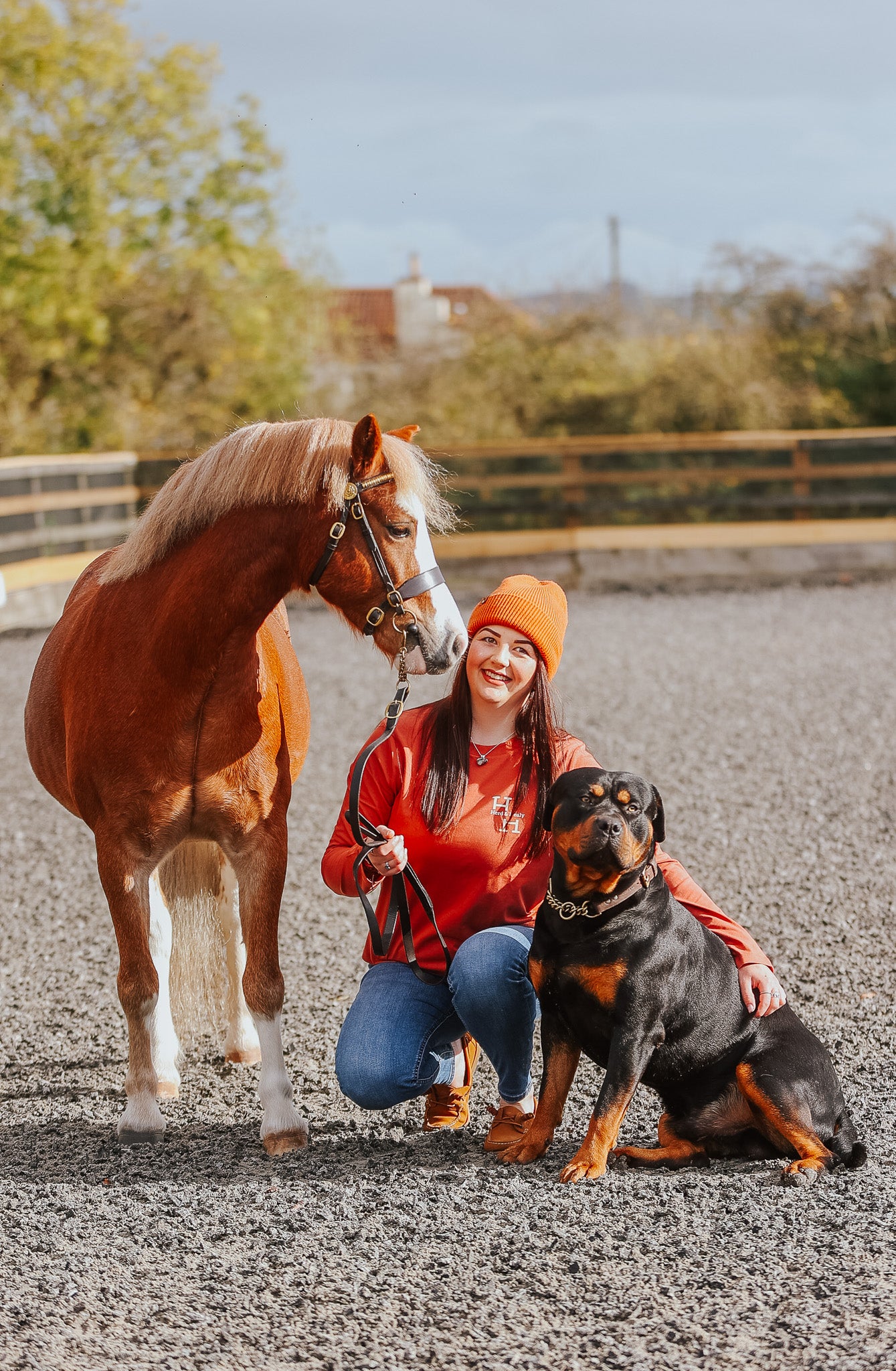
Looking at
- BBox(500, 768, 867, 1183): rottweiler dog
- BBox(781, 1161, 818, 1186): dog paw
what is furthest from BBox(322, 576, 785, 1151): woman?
BBox(781, 1161, 818, 1186): dog paw

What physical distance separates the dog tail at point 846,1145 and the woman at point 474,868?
1.06 feet

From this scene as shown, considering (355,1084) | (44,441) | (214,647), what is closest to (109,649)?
(214,647)

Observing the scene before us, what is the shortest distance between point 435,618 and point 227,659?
531mm

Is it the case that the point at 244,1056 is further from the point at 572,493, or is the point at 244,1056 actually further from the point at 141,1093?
the point at 572,493

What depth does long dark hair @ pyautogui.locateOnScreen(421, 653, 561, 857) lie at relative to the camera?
339 centimetres

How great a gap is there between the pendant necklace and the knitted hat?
0.21 meters

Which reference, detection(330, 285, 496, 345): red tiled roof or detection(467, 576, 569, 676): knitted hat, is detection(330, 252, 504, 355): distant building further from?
detection(467, 576, 569, 676): knitted hat

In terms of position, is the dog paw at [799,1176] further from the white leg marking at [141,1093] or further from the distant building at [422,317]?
the distant building at [422,317]

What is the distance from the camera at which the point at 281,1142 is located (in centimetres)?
A: 332

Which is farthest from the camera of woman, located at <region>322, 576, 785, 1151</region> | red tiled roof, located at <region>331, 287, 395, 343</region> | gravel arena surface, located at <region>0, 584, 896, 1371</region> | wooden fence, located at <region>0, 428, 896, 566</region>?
red tiled roof, located at <region>331, 287, 395, 343</region>

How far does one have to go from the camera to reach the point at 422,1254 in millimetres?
2748

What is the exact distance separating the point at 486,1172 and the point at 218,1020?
1.26m

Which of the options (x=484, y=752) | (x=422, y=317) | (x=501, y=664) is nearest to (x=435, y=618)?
(x=501, y=664)

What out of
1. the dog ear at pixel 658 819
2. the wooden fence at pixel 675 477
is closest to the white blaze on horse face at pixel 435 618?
the dog ear at pixel 658 819
